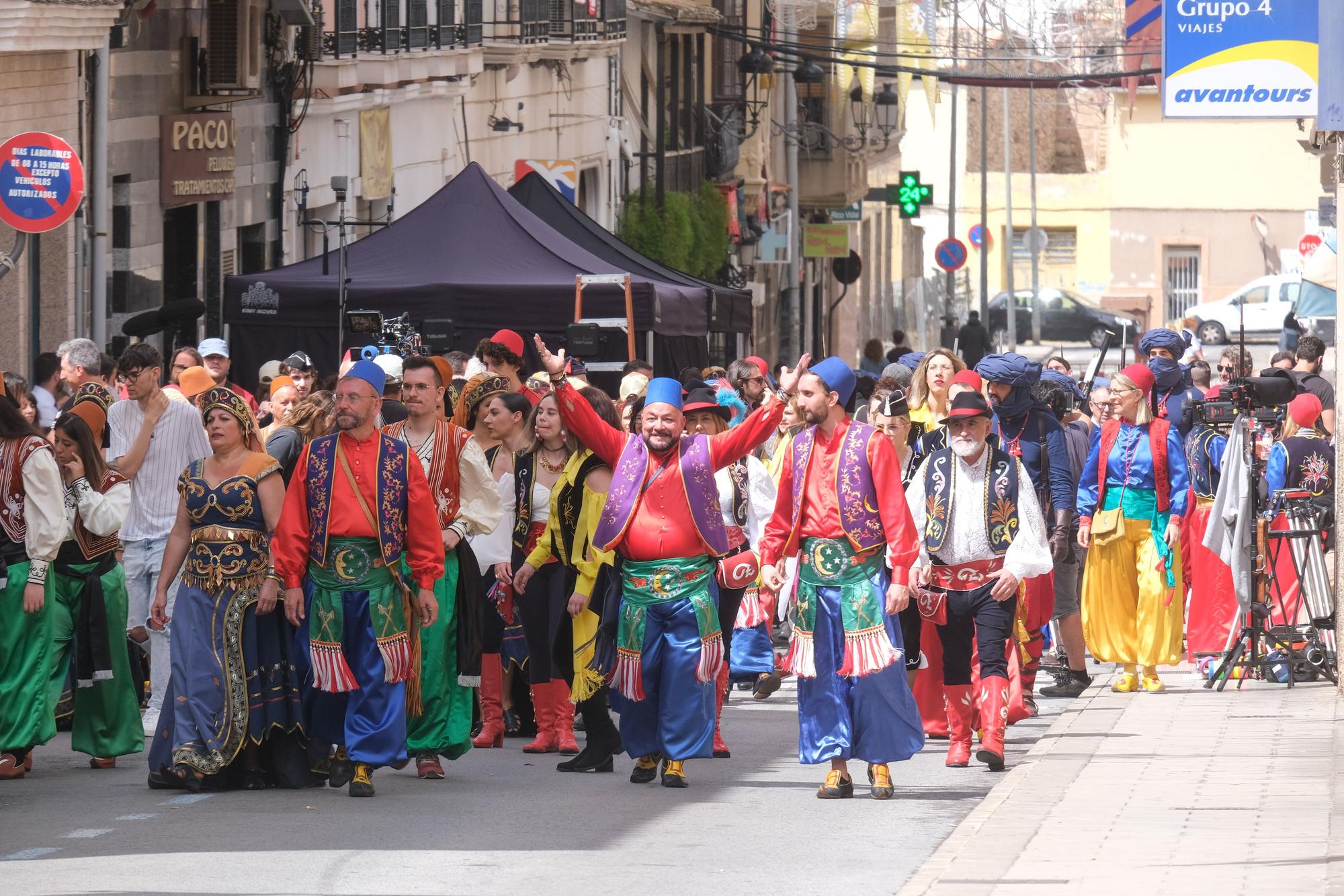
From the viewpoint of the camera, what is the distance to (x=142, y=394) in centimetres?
1259

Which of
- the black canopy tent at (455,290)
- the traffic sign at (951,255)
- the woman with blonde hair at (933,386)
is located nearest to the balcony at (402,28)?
the black canopy tent at (455,290)

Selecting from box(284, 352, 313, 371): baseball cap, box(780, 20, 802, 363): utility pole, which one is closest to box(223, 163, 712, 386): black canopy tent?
box(284, 352, 313, 371): baseball cap

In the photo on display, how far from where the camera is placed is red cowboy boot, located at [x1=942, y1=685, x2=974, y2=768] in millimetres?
11617

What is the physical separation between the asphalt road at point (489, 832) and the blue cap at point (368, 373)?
1.72 meters

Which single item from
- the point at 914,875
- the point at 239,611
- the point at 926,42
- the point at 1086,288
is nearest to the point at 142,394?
the point at 239,611

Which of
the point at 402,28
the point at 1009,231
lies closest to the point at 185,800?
the point at 402,28

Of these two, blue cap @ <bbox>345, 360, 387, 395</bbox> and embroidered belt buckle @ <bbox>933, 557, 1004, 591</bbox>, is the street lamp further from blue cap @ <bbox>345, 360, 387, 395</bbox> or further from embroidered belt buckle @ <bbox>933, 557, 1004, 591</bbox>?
blue cap @ <bbox>345, 360, 387, 395</bbox>

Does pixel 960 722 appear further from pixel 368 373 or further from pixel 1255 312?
pixel 1255 312

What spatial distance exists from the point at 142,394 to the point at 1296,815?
6.11 m

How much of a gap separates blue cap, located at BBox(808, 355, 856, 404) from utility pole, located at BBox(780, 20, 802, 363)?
110ft

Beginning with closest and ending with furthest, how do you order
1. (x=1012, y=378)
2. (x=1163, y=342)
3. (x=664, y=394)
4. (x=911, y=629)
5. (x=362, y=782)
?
(x=362, y=782)
(x=664, y=394)
(x=911, y=629)
(x=1012, y=378)
(x=1163, y=342)

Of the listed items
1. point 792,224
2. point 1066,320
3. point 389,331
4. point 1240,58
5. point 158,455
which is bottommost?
Result: point 158,455

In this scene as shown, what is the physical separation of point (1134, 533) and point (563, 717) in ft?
12.5

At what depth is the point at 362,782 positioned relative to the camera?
1036 cm
